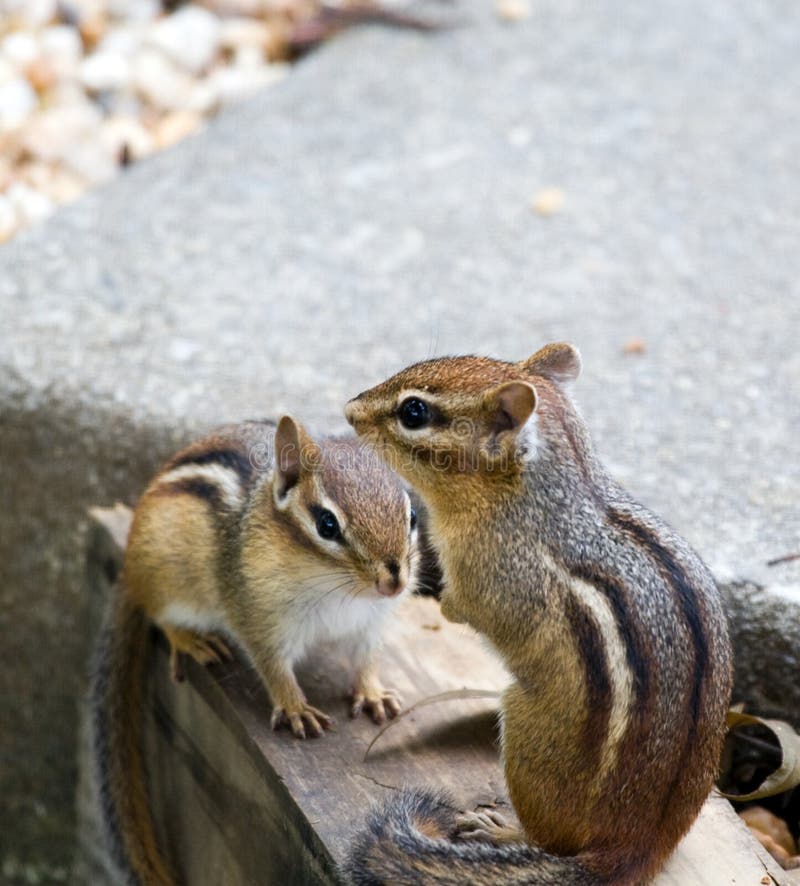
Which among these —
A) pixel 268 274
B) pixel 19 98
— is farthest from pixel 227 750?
pixel 19 98

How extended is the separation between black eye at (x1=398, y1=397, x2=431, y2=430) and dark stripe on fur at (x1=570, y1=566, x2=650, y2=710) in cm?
35

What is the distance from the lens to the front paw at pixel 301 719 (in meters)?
2.24

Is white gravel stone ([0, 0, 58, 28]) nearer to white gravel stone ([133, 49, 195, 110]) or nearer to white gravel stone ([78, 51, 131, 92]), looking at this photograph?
white gravel stone ([78, 51, 131, 92])

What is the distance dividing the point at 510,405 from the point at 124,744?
3.68ft

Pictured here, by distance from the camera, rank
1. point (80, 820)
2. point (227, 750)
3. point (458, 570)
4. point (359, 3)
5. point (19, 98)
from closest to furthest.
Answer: point (458, 570), point (227, 750), point (80, 820), point (19, 98), point (359, 3)

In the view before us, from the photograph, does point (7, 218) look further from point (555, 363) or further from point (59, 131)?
point (555, 363)

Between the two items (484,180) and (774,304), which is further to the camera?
(484,180)

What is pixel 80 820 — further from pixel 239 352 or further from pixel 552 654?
pixel 552 654

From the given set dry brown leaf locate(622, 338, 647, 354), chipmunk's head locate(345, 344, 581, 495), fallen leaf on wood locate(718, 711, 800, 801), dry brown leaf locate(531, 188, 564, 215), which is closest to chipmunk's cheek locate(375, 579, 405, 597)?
chipmunk's head locate(345, 344, 581, 495)

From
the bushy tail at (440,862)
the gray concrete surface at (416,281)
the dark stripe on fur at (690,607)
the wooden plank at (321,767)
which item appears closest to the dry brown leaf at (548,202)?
the gray concrete surface at (416,281)

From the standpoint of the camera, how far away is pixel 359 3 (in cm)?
513

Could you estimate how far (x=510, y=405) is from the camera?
75.9 inches

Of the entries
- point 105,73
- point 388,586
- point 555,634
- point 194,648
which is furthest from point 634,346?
point 105,73

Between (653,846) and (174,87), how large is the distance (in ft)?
11.9
